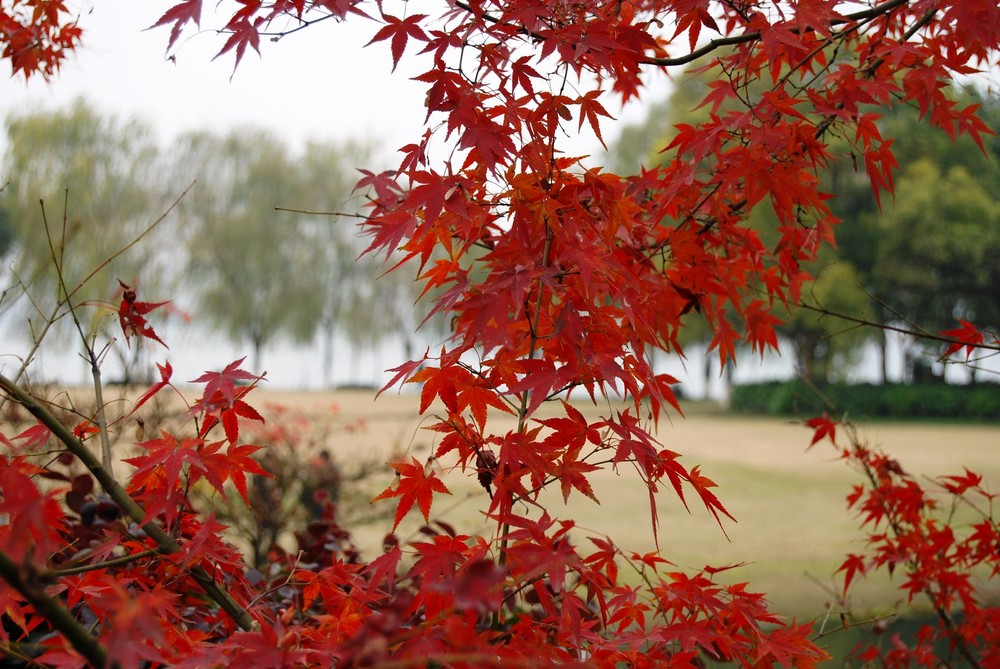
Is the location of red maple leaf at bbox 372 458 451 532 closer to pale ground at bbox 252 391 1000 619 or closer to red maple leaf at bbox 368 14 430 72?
red maple leaf at bbox 368 14 430 72

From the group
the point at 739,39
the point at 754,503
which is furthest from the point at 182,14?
the point at 754,503

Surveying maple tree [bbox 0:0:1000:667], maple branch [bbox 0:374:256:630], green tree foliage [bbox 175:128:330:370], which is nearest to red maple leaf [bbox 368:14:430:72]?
maple tree [bbox 0:0:1000:667]

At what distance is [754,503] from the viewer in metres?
8.71

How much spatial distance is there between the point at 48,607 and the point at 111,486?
599 mm

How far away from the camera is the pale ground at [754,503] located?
6.04m

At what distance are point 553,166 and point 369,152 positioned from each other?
2052 cm

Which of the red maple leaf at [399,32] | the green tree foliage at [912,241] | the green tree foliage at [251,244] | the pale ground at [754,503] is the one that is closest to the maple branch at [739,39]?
the red maple leaf at [399,32]

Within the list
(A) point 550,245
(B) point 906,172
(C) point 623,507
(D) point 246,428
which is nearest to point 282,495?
(D) point 246,428

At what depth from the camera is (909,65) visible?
6.80 ft

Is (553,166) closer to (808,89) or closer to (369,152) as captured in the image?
(808,89)

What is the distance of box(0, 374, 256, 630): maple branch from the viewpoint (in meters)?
1.18

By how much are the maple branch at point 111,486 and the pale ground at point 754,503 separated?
2165 mm

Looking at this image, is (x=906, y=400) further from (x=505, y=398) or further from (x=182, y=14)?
(x=182, y=14)

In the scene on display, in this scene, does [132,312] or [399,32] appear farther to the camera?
[132,312]
